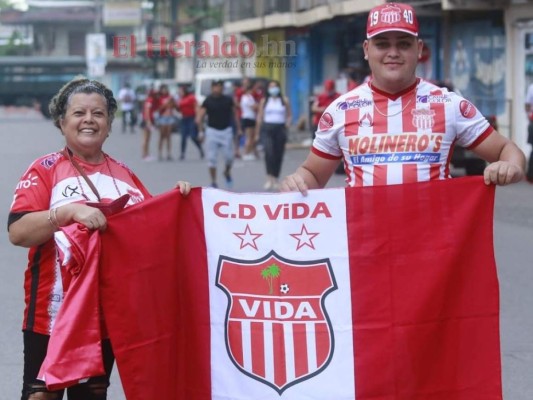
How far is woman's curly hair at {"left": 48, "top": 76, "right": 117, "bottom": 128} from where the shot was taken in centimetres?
496

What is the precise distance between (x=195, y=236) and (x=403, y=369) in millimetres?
989

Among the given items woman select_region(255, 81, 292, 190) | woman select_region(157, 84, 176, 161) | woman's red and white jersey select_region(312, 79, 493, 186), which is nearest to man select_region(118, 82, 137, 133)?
woman select_region(157, 84, 176, 161)

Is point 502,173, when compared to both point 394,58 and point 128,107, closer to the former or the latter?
point 394,58

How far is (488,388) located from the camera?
16.4 feet

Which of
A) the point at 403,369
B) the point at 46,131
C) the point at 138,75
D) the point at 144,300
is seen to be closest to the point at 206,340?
the point at 144,300

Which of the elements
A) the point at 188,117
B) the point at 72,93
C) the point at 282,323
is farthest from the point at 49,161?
the point at 188,117

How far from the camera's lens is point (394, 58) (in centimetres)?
517

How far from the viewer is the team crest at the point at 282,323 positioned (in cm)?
506

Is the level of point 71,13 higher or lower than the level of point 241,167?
higher

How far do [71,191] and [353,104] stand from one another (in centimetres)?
126

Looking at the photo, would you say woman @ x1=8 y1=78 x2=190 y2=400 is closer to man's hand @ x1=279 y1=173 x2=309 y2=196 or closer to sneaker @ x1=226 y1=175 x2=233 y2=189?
man's hand @ x1=279 y1=173 x2=309 y2=196

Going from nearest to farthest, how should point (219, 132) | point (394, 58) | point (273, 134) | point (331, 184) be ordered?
point (394, 58), point (219, 132), point (273, 134), point (331, 184)

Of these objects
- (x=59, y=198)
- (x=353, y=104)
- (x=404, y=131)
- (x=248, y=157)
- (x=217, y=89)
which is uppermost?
(x=217, y=89)

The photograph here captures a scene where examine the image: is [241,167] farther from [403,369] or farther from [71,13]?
[71,13]
